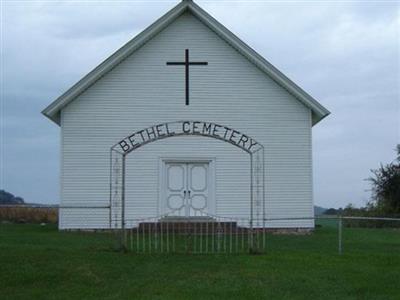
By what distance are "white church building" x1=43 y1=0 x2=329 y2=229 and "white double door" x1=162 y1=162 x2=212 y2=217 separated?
1.4 inches

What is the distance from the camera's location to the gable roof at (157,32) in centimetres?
2745

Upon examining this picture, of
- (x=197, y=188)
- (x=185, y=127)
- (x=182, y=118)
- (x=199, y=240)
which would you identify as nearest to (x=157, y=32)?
(x=182, y=118)

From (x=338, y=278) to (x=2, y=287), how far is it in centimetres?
567

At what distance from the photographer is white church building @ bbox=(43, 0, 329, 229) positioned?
27703mm

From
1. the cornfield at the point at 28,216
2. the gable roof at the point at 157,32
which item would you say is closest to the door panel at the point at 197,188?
the gable roof at the point at 157,32

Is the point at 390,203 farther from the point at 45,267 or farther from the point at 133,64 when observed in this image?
the point at 45,267

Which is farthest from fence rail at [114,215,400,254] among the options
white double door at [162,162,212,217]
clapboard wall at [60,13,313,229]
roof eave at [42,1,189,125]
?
roof eave at [42,1,189,125]

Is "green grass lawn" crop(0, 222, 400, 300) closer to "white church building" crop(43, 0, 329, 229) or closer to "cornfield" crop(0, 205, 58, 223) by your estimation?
"white church building" crop(43, 0, 329, 229)

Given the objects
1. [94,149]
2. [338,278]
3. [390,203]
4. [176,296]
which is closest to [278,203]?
[94,149]

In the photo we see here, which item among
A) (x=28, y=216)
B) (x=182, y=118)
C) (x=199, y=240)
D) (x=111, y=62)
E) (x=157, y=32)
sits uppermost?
(x=157, y=32)

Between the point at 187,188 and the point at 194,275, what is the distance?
46.5 feet

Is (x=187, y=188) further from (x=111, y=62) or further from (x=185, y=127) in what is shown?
(x=111, y=62)

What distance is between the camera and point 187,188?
28.2 metres

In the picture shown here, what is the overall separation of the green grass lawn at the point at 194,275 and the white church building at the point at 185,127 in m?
9.56
